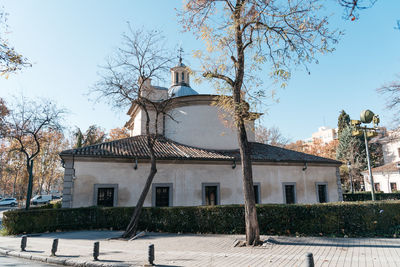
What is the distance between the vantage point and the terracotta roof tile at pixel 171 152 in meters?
14.5

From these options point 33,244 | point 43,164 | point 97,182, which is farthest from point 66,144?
point 33,244

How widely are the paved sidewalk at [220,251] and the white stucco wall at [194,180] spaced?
409 cm

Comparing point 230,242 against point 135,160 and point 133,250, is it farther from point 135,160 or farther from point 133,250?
point 135,160

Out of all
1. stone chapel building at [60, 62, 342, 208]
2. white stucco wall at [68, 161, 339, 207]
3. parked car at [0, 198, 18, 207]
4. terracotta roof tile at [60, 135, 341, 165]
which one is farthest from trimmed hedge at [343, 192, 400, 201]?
parked car at [0, 198, 18, 207]

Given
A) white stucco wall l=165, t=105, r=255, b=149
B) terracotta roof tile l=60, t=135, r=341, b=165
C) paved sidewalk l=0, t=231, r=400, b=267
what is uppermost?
white stucco wall l=165, t=105, r=255, b=149

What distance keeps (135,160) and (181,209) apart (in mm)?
4664

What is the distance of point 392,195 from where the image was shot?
26.1 metres

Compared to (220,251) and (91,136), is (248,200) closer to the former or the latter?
(220,251)

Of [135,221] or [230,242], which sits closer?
[230,242]

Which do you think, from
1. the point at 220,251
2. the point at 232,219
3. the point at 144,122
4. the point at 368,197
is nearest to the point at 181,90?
the point at 144,122

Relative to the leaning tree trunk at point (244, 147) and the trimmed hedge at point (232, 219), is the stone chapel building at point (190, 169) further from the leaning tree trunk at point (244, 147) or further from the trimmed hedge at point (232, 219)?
the leaning tree trunk at point (244, 147)

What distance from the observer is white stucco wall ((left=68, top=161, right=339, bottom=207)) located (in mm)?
14031

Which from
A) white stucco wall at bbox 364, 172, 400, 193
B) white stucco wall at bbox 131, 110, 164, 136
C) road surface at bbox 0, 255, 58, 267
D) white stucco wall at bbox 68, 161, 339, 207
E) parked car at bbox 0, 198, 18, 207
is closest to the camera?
road surface at bbox 0, 255, 58, 267

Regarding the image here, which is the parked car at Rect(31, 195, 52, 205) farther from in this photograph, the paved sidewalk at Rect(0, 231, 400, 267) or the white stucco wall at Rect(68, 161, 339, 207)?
the paved sidewalk at Rect(0, 231, 400, 267)
